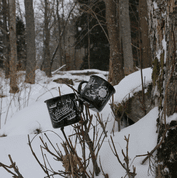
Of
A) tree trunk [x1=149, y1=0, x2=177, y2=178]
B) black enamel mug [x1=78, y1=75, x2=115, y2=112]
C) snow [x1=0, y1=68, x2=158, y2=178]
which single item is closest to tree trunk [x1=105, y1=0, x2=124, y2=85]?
snow [x1=0, y1=68, x2=158, y2=178]

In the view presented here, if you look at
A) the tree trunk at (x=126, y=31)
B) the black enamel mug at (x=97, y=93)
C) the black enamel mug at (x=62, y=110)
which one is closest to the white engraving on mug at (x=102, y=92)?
the black enamel mug at (x=97, y=93)

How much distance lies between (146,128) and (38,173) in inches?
35.1

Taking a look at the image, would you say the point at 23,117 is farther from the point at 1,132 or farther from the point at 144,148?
the point at 144,148

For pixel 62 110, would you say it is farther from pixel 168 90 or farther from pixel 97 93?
pixel 168 90

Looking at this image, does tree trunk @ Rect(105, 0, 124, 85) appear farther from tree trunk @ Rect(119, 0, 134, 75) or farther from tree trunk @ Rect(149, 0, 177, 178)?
tree trunk @ Rect(149, 0, 177, 178)

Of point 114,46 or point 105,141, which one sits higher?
point 114,46

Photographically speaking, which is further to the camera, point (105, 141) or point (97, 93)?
point (105, 141)

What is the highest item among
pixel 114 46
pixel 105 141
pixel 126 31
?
pixel 126 31

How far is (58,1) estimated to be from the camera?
1255 centimetres

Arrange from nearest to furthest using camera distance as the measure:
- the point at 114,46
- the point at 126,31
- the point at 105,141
Result: 1. the point at 105,141
2. the point at 114,46
3. the point at 126,31

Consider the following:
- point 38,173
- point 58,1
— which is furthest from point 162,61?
point 58,1

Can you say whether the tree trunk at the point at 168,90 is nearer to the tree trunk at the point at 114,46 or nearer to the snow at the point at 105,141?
the snow at the point at 105,141

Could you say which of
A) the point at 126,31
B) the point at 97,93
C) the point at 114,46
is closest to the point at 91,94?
the point at 97,93

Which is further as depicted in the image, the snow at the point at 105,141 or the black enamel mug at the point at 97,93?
the snow at the point at 105,141
